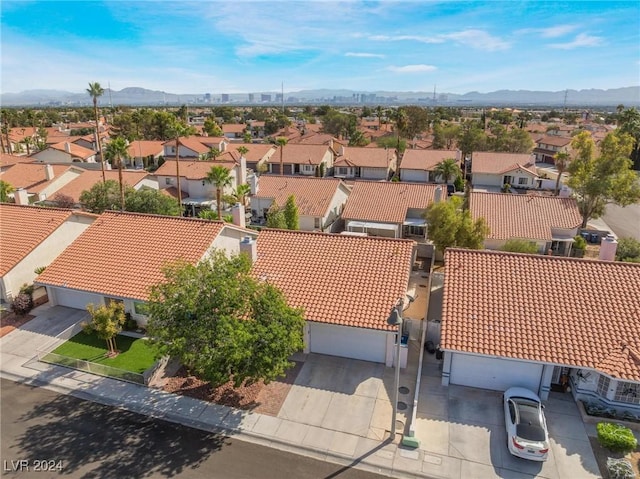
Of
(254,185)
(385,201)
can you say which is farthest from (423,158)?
(254,185)

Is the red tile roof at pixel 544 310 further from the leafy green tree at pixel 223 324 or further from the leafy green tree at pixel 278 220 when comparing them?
the leafy green tree at pixel 278 220

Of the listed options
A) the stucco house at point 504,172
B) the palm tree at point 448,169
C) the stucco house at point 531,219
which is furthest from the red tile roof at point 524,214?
the stucco house at point 504,172

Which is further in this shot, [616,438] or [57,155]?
[57,155]

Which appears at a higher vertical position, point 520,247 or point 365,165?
point 365,165

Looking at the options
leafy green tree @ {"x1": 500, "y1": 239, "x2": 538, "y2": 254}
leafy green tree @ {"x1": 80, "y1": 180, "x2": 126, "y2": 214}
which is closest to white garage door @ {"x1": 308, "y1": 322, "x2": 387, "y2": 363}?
leafy green tree @ {"x1": 500, "y1": 239, "x2": 538, "y2": 254}

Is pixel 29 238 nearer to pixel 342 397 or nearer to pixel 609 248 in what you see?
pixel 342 397

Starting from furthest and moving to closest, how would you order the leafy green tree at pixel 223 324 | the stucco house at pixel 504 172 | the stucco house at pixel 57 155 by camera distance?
the stucco house at pixel 57 155 → the stucco house at pixel 504 172 → the leafy green tree at pixel 223 324
